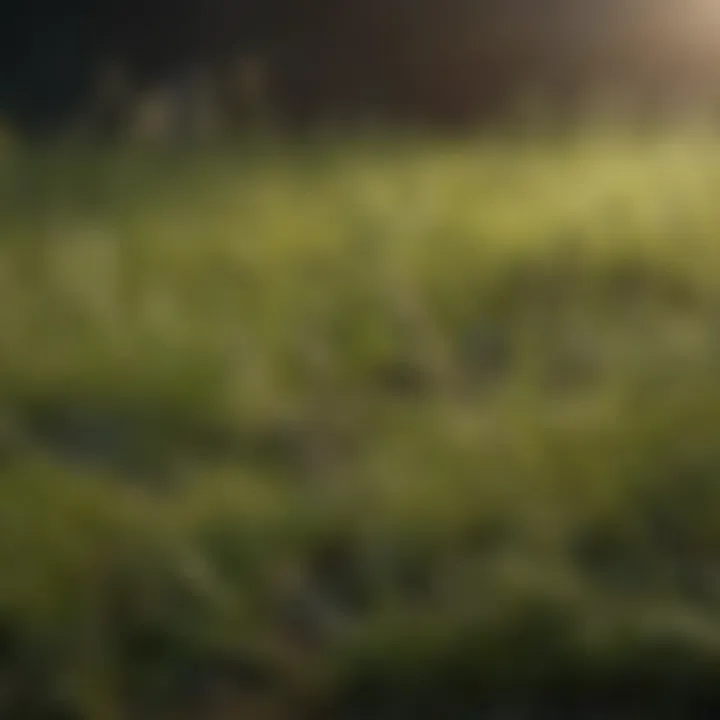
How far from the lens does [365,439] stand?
1183mm

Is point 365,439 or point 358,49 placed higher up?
point 358,49

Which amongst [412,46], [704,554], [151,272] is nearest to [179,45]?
[412,46]

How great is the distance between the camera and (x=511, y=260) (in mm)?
1495

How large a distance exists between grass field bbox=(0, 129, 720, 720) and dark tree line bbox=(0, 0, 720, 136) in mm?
341

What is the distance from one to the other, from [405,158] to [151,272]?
45cm

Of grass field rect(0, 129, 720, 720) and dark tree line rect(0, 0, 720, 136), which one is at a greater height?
dark tree line rect(0, 0, 720, 136)

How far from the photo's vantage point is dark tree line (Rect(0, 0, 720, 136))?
82.0 inches

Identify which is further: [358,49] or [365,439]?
[358,49]

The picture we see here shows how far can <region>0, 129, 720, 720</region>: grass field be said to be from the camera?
0.92 meters

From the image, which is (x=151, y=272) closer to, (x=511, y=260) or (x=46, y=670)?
(x=511, y=260)

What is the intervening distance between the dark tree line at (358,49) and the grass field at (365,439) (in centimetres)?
34

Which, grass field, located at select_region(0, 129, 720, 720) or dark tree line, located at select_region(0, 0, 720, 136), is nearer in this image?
grass field, located at select_region(0, 129, 720, 720)

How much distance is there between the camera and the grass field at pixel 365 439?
92 cm

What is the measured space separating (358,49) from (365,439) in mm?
1151
